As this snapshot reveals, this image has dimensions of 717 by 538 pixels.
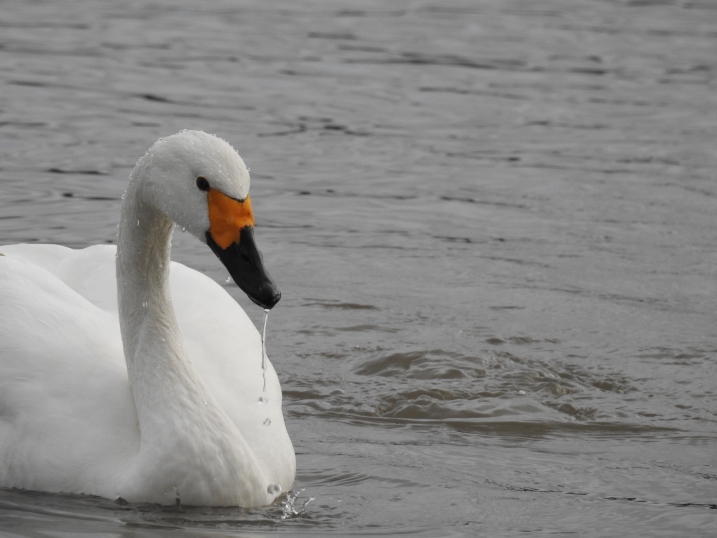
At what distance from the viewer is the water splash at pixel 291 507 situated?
213 inches

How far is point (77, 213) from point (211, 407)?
4986 mm

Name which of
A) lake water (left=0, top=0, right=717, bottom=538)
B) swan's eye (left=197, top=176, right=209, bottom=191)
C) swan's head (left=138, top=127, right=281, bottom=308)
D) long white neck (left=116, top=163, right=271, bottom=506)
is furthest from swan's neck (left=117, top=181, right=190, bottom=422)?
lake water (left=0, top=0, right=717, bottom=538)

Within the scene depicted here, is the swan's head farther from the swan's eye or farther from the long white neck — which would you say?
the long white neck

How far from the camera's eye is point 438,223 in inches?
402

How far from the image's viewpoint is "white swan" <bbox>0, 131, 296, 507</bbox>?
16.8ft

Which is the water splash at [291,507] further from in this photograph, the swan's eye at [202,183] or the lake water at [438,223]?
the swan's eye at [202,183]

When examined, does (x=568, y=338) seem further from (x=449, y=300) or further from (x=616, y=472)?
(x=616, y=472)

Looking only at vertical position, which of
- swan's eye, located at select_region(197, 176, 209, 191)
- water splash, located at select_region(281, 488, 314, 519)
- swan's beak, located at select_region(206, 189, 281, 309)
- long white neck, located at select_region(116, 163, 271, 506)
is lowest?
water splash, located at select_region(281, 488, 314, 519)

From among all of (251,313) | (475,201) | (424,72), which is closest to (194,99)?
(424,72)

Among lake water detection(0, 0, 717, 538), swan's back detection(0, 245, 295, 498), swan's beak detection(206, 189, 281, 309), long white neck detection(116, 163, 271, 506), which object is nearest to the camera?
swan's beak detection(206, 189, 281, 309)

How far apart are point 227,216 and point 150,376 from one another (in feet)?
2.99

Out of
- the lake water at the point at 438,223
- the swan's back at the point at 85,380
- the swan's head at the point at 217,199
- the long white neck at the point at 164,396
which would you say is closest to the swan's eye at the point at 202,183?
the swan's head at the point at 217,199

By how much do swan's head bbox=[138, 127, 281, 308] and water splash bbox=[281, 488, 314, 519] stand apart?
98 centimetres

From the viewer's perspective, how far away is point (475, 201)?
10672mm
